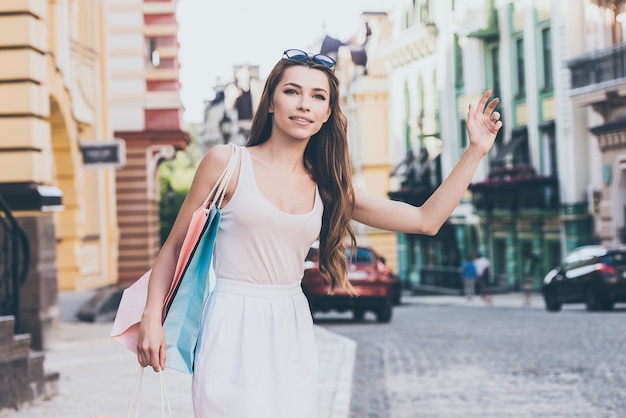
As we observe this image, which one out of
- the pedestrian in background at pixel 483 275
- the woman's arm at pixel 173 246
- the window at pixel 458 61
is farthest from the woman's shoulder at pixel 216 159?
the window at pixel 458 61

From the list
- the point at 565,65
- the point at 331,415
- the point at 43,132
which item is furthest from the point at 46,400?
the point at 565,65

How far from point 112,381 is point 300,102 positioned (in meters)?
8.72

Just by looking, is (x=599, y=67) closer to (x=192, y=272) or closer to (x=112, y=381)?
(x=112, y=381)

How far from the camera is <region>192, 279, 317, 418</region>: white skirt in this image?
4316 mm

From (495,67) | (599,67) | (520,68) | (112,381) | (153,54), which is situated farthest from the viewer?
(495,67)

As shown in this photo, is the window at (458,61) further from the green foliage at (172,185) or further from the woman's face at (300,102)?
the woman's face at (300,102)

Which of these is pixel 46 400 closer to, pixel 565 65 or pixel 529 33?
pixel 565 65

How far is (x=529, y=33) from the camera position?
4716 cm

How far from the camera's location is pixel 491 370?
47.8ft

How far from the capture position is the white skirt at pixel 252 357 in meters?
4.32

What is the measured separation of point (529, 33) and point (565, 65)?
425cm

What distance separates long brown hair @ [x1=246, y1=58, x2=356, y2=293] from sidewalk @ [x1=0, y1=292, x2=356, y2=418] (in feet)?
17.7

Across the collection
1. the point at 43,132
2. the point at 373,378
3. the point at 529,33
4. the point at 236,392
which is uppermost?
the point at 529,33

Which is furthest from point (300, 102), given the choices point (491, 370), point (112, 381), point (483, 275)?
point (483, 275)
